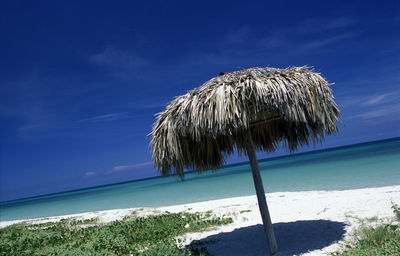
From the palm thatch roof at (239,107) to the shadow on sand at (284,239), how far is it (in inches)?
70.1

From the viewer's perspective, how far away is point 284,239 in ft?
17.3

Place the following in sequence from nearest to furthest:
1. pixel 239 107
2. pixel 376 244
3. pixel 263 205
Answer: pixel 239 107 < pixel 376 244 < pixel 263 205

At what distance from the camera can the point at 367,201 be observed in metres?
7.11

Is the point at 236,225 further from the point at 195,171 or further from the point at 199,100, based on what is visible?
the point at 199,100

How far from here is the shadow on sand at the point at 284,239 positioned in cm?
479

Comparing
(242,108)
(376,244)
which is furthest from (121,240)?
(376,244)

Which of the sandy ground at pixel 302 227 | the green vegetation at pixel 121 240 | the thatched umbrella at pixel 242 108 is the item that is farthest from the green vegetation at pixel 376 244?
the green vegetation at pixel 121 240

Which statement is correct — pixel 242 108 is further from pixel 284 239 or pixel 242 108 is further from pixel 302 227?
pixel 302 227

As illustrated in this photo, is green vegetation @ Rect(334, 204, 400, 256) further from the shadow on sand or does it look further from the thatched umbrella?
the thatched umbrella

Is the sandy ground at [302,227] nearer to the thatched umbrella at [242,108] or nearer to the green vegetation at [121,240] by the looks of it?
the green vegetation at [121,240]

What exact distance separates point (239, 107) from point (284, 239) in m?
3.00

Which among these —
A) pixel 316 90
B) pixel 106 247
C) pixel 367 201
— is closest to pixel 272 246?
pixel 316 90

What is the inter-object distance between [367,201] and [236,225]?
11.2 feet

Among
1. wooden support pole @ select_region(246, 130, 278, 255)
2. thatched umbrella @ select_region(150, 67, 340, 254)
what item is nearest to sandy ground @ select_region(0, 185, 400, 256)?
wooden support pole @ select_region(246, 130, 278, 255)
